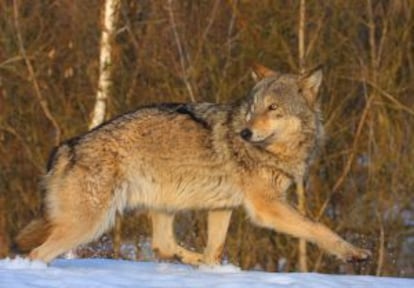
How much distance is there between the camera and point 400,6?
474 inches

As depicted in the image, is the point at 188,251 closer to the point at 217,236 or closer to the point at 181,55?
the point at 217,236

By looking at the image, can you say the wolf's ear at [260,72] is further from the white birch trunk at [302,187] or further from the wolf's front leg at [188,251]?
the white birch trunk at [302,187]

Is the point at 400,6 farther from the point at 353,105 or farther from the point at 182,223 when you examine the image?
the point at 182,223

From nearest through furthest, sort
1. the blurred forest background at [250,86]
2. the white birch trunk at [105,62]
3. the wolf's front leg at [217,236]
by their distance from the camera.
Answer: the wolf's front leg at [217,236], the blurred forest background at [250,86], the white birch trunk at [105,62]

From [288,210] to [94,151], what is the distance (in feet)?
4.75

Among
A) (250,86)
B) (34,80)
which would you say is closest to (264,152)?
(250,86)

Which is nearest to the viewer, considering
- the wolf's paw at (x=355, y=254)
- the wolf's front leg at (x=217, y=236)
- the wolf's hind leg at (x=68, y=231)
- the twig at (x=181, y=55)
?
the wolf's hind leg at (x=68, y=231)

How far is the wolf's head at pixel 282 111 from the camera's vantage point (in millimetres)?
7703

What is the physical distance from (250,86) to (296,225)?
472cm

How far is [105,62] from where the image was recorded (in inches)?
493

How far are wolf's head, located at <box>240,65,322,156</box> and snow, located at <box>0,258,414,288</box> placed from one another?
40.9 inches

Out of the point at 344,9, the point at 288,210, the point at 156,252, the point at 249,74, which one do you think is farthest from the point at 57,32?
the point at 288,210

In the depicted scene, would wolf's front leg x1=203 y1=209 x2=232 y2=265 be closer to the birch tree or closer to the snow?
the snow

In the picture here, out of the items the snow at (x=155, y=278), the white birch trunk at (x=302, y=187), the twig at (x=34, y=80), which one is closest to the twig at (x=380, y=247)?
the white birch trunk at (x=302, y=187)
